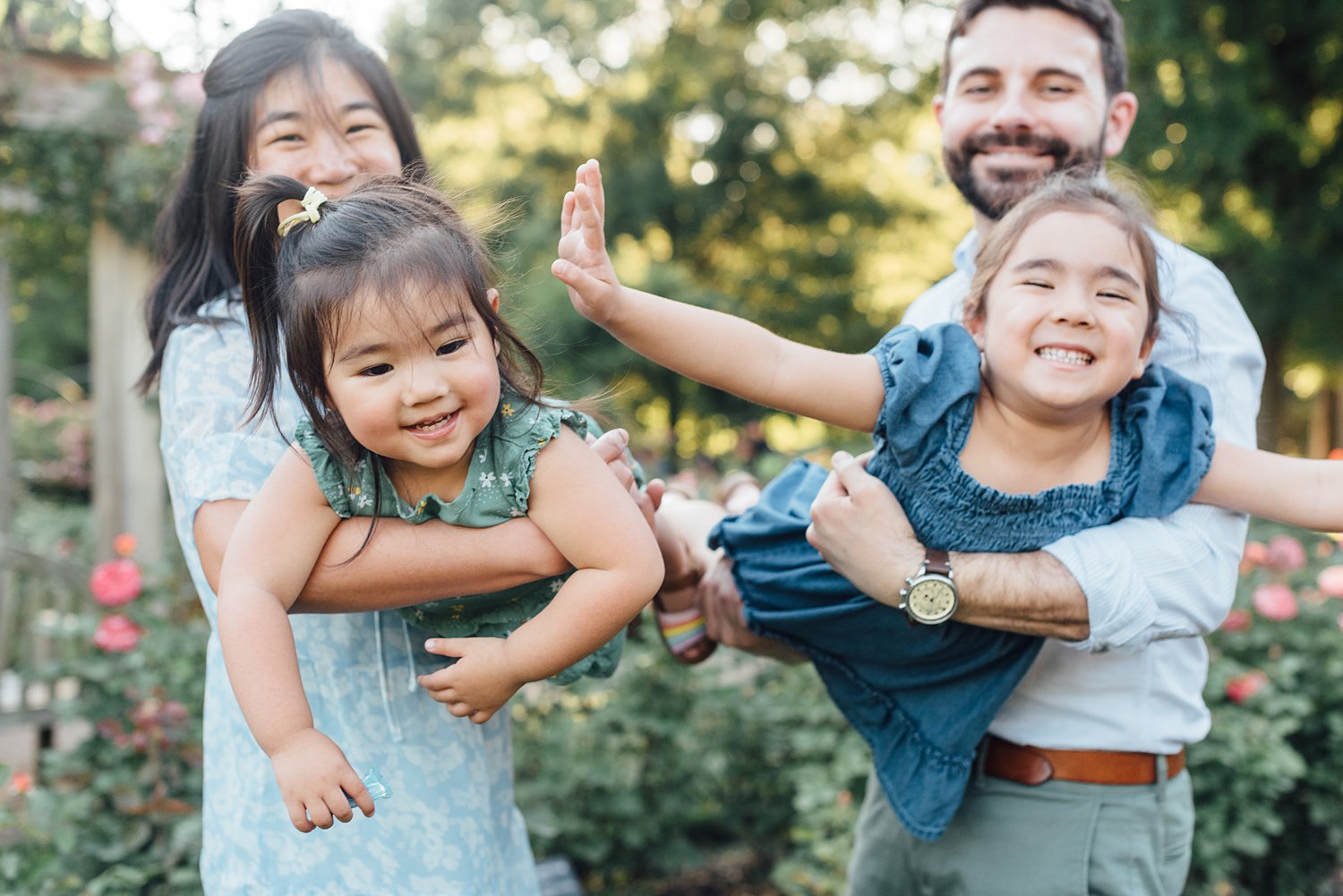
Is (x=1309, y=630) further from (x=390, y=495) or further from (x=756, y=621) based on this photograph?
(x=390, y=495)

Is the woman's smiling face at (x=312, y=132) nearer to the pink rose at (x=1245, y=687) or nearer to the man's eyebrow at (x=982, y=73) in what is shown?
the man's eyebrow at (x=982, y=73)

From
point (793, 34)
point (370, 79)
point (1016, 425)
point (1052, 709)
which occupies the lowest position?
point (1052, 709)

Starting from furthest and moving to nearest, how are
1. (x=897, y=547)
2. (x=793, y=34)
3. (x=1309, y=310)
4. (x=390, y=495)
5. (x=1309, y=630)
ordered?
(x=793, y=34) → (x=1309, y=310) → (x=1309, y=630) → (x=897, y=547) → (x=390, y=495)

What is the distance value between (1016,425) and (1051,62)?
0.87 meters

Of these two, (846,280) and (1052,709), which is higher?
(1052,709)

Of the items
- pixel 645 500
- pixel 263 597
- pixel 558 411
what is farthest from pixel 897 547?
pixel 263 597

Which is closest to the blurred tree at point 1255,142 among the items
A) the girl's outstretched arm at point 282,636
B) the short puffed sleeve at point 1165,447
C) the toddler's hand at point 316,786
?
the short puffed sleeve at point 1165,447

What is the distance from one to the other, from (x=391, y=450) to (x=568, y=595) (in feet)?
1.00

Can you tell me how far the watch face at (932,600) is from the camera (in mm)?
1709

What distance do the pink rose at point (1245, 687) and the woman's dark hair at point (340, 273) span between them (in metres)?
2.66

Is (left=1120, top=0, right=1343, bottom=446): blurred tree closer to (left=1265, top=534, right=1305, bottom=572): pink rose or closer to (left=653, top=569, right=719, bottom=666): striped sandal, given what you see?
(left=1265, top=534, right=1305, bottom=572): pink rose

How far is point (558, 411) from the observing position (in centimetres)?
153

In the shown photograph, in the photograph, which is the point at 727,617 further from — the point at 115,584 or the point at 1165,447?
the point at 115,584

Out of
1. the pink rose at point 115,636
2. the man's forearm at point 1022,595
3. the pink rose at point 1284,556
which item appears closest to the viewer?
the man's forearm at point 1022,595
